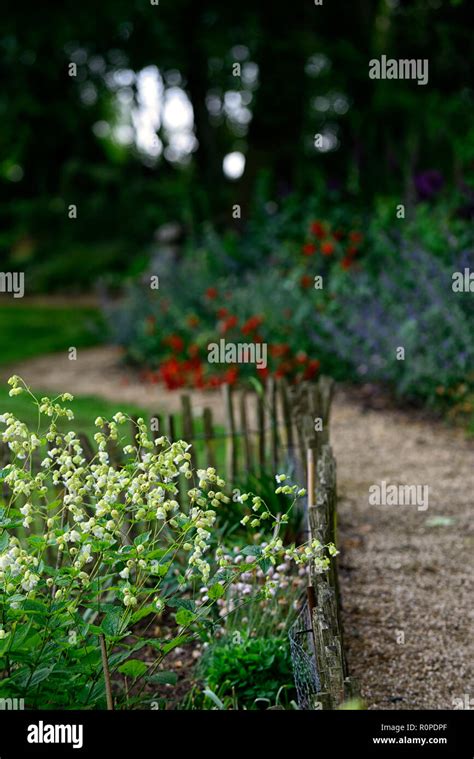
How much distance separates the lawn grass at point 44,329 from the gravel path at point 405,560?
518 centimetres

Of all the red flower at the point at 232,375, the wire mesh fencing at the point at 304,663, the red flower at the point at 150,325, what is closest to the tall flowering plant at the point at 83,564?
the wire mesh fencing at the point at 304,663

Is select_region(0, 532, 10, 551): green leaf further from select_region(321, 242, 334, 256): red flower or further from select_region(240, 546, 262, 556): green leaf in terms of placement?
select_region(321, 242, 334, 256): red flower

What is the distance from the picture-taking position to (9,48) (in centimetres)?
Result: 1492

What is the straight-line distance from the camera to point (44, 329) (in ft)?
46.1

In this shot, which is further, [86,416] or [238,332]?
[238,332]

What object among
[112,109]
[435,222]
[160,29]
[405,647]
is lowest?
[405,647]

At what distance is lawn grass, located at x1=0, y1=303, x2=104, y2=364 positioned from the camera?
12805 mm

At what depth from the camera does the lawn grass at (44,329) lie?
12.8 meters

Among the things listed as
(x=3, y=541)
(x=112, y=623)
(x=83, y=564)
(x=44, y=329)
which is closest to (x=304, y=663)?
(x=112, y=623)

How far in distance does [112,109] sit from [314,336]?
1982 centimetres

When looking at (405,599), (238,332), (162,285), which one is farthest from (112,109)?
(405,599)

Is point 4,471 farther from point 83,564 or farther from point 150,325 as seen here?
point 150,325

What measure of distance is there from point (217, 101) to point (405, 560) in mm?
16831
